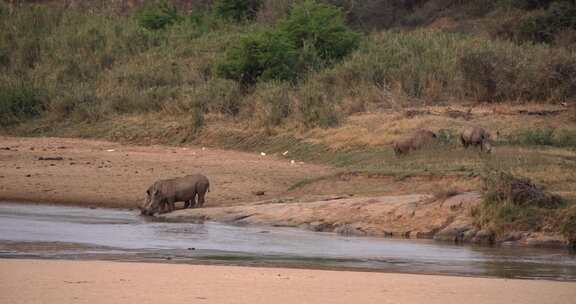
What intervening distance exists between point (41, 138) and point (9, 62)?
954cm

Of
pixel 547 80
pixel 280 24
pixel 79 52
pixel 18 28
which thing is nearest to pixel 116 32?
pixel 79 52

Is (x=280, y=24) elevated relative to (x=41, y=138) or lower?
elevated

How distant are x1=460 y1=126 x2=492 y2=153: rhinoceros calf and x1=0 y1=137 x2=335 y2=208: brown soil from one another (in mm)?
2515

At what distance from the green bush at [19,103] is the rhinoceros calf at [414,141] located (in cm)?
1284

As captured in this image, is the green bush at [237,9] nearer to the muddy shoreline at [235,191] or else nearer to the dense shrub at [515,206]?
the muddy shoreline at [235,191]

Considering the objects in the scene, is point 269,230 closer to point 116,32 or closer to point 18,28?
point 116,32

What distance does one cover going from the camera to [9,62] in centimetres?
3694

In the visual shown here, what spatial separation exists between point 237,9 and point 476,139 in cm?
2391

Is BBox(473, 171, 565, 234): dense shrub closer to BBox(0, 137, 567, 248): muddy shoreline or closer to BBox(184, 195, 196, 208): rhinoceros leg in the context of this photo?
BBox(0, 137, 567, 248): muddy shoreline

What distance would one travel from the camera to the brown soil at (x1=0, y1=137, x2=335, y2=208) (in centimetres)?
1988

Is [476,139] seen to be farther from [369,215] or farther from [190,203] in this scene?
[190,203]

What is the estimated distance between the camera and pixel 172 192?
18500 millimetres

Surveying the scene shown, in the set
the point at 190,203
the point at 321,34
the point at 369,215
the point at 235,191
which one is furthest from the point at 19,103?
the point at 369,215

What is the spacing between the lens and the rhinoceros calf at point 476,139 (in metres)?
20.7
